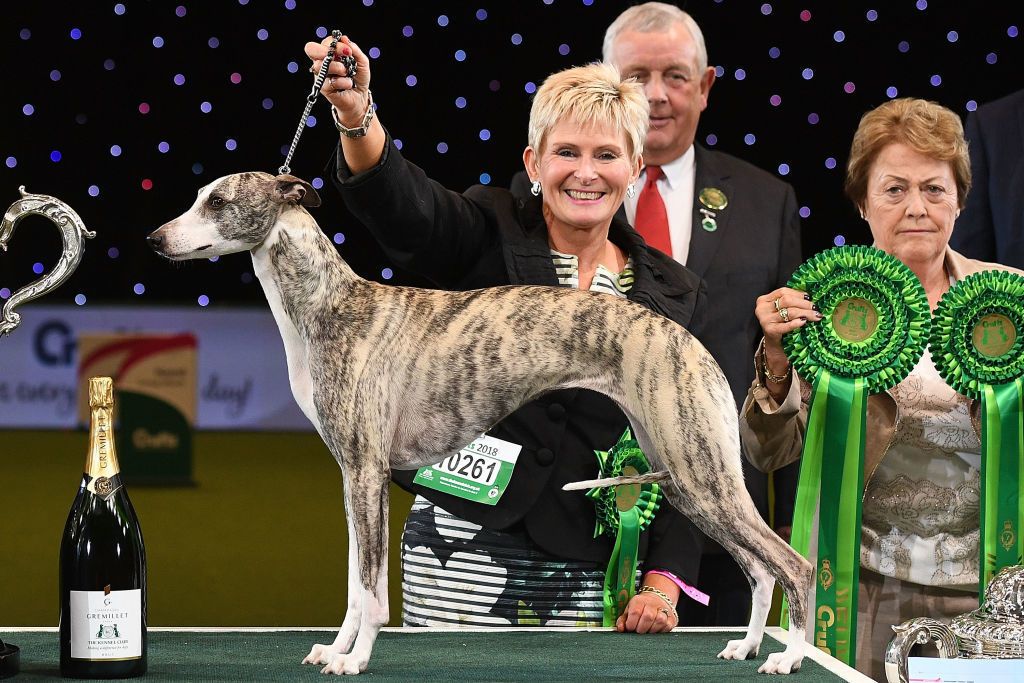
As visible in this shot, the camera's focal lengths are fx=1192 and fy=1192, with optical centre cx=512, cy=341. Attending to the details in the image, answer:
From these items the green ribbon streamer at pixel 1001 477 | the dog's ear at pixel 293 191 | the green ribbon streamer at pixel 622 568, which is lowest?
the green ribbon streamer at pixel 622 568

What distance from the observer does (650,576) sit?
78.0 inches

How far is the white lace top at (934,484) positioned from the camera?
204cm

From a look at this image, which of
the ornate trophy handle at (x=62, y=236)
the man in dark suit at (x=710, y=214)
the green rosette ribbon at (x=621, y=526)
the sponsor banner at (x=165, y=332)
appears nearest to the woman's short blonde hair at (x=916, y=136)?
the man in dark suit at (x=710, y=214)

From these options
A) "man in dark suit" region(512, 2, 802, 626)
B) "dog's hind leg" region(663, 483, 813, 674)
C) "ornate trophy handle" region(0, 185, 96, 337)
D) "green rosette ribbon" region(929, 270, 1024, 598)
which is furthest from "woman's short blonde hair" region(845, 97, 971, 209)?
"ornate trophy handle" region(0, 185, 96, 337)

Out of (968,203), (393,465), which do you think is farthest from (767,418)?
(968,203)

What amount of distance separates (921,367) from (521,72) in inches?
222

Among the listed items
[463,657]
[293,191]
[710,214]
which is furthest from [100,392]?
[710,214]

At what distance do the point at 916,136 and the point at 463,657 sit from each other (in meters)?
1.21

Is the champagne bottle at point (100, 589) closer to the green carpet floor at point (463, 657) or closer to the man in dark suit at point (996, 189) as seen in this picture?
the green carpet floor at point (463, 657)

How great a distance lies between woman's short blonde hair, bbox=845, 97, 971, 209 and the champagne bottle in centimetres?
140

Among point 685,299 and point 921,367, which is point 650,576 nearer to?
point 685,299

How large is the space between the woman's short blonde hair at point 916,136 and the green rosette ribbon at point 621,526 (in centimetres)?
74

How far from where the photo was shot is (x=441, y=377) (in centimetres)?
158

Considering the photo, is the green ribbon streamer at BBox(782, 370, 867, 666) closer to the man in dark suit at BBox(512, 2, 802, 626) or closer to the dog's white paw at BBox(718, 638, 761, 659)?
the dog's white paw at BBox(718, 638, 761, 659)
